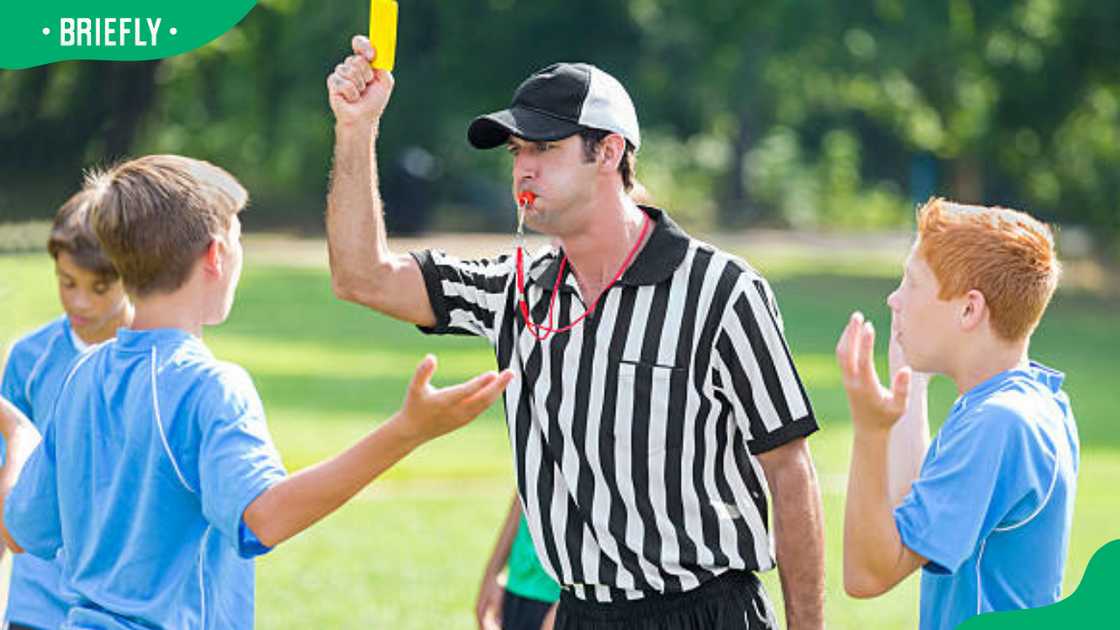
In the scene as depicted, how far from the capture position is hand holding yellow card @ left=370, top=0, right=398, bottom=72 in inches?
166

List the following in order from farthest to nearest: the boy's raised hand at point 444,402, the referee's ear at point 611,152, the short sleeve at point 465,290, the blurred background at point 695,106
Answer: the blurred background at point 695,106, the short sleeve at point 465,290, the referee's ear at point 611,152, the boy's raised hand at point 444,402

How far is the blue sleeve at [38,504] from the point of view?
4133mm

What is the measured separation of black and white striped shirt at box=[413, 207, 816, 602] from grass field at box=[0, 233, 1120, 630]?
17.7ft

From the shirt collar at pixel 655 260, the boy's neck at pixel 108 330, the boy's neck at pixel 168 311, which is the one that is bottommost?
the boy's neck at pixel 108 330

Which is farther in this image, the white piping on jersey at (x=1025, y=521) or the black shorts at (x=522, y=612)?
the black shorts at (x=522, y=612)

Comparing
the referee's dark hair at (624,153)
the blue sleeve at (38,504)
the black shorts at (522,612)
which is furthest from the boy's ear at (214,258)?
the black shorts at (522,612)

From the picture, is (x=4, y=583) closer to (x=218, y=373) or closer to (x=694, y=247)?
(x=218, y=373)

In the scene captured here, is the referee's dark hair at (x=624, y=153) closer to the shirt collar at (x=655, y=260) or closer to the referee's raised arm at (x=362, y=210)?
the shirt collar at (x=655, y=260)

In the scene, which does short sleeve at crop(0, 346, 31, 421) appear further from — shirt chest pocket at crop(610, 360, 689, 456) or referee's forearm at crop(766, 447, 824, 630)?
referee's forearm at crop(766, 447, 824, 630)

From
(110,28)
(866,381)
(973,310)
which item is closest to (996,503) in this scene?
(973,310)

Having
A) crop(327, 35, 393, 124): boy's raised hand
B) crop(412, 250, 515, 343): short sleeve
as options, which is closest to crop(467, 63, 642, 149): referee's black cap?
crop(327, 35, 393, 124): boy's raised hand

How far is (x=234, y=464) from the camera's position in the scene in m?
3.68

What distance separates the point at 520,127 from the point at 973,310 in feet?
3.91

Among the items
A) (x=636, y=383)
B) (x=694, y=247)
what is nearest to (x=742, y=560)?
(x=636, y=383)
